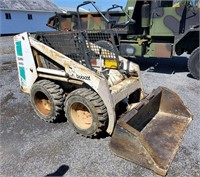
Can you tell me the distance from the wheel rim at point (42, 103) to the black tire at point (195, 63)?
4.19m

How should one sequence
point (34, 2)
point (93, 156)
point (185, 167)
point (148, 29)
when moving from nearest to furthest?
point (185, 167), point (93, 156), point (148, 29), point (34, 2)

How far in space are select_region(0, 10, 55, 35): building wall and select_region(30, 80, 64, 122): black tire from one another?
21.4m

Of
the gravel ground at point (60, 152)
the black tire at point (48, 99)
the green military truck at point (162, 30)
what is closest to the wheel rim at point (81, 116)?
the gravel ground at point (60, 152)

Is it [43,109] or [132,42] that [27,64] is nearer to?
[43,109]

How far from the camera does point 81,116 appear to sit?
3.56 m

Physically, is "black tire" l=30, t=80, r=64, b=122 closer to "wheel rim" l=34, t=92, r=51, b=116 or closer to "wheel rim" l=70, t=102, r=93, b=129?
"wheel rim" l=34, t=92, r=51, b=116

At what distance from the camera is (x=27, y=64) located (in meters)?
4.04

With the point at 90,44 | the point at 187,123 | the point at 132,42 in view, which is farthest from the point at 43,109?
the point at 132,42

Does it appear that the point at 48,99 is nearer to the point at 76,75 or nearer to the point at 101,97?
the point at 76,75

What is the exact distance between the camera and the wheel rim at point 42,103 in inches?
161

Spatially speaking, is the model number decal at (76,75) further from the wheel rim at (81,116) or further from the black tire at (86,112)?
the wheel rim at (81,116)

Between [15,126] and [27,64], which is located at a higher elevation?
[27,64]

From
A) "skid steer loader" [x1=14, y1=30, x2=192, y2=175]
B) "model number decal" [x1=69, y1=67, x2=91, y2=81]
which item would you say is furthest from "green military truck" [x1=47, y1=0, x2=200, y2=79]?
"model number decal" [x1=69, y1=67, x2=91, y2=81]

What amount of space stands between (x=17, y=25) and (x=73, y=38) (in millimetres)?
24050
